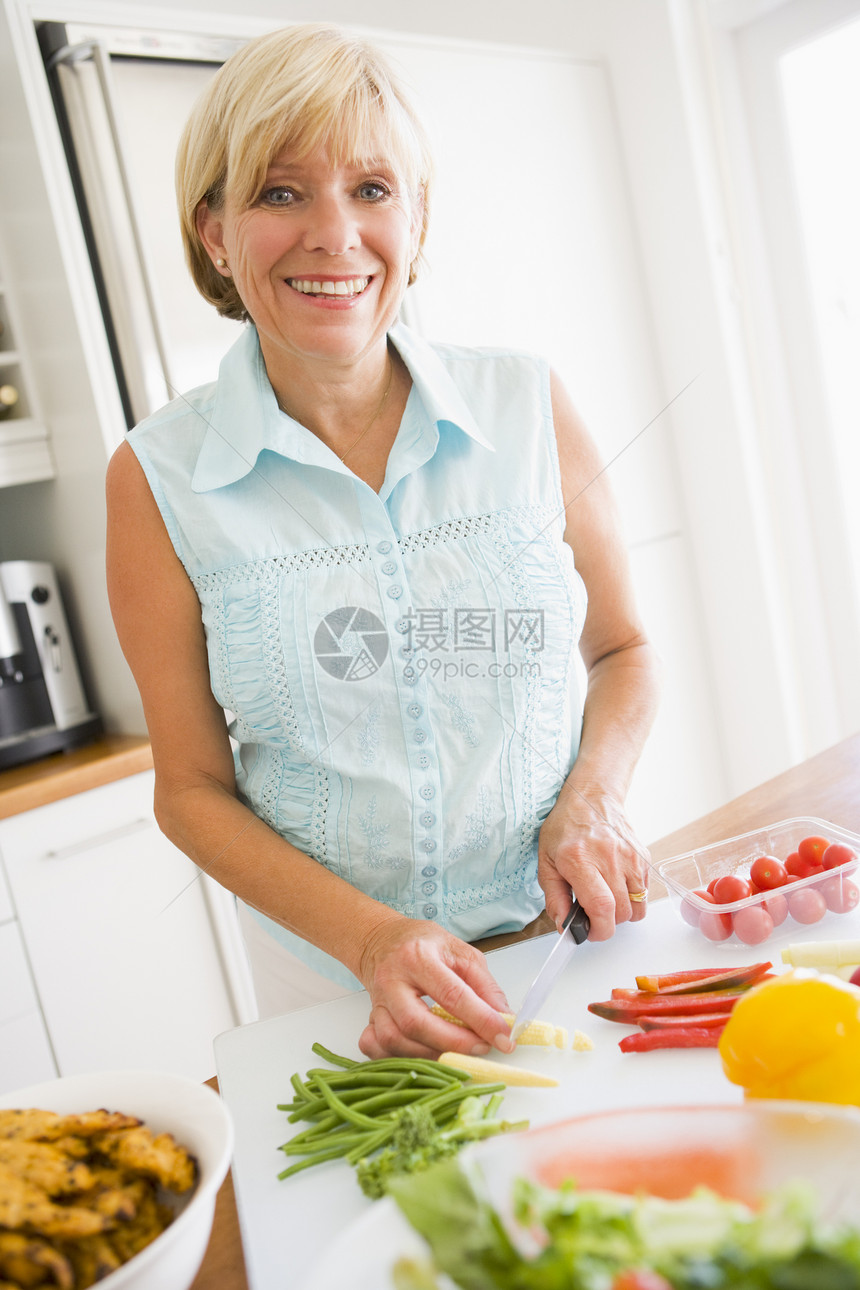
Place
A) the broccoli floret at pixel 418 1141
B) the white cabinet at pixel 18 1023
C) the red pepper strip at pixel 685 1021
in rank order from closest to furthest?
the broccoli floret at pixel 418 1141
the red pepper strip at pixel 685 1021
the white cabinet at pixel 18 1023

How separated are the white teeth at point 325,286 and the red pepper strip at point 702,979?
1.92 ft

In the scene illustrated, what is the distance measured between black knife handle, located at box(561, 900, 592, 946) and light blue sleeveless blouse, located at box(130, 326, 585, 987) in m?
0.13

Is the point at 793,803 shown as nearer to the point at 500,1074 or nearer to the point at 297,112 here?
the point at 500,1074

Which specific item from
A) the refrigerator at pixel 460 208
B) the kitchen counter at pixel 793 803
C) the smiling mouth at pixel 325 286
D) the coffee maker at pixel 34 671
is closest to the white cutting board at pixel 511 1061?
the kitchen counter at pixel 793 803

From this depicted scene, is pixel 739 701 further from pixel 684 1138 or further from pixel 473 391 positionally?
pixel 684 1138

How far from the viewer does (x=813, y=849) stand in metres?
0.81

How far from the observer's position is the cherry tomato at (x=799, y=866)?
0.81 m

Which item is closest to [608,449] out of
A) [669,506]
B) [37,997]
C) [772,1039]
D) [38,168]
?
[669,506]

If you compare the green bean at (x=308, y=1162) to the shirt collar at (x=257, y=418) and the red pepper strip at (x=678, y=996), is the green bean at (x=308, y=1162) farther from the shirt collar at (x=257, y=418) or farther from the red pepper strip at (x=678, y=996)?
the shirt collar at (x=257, y=418)

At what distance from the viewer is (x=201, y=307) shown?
1.88 meters

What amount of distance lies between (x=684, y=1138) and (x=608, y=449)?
210 cm

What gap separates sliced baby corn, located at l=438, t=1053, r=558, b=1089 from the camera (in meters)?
0.63

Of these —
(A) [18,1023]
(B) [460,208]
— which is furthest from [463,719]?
(B) [460,208]

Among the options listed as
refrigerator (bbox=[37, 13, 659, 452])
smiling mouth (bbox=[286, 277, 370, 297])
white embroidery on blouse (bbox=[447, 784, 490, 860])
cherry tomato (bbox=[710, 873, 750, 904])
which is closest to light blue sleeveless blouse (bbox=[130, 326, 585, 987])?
white embroidery on blouse (bbox=[447, 784, 490, 860])
